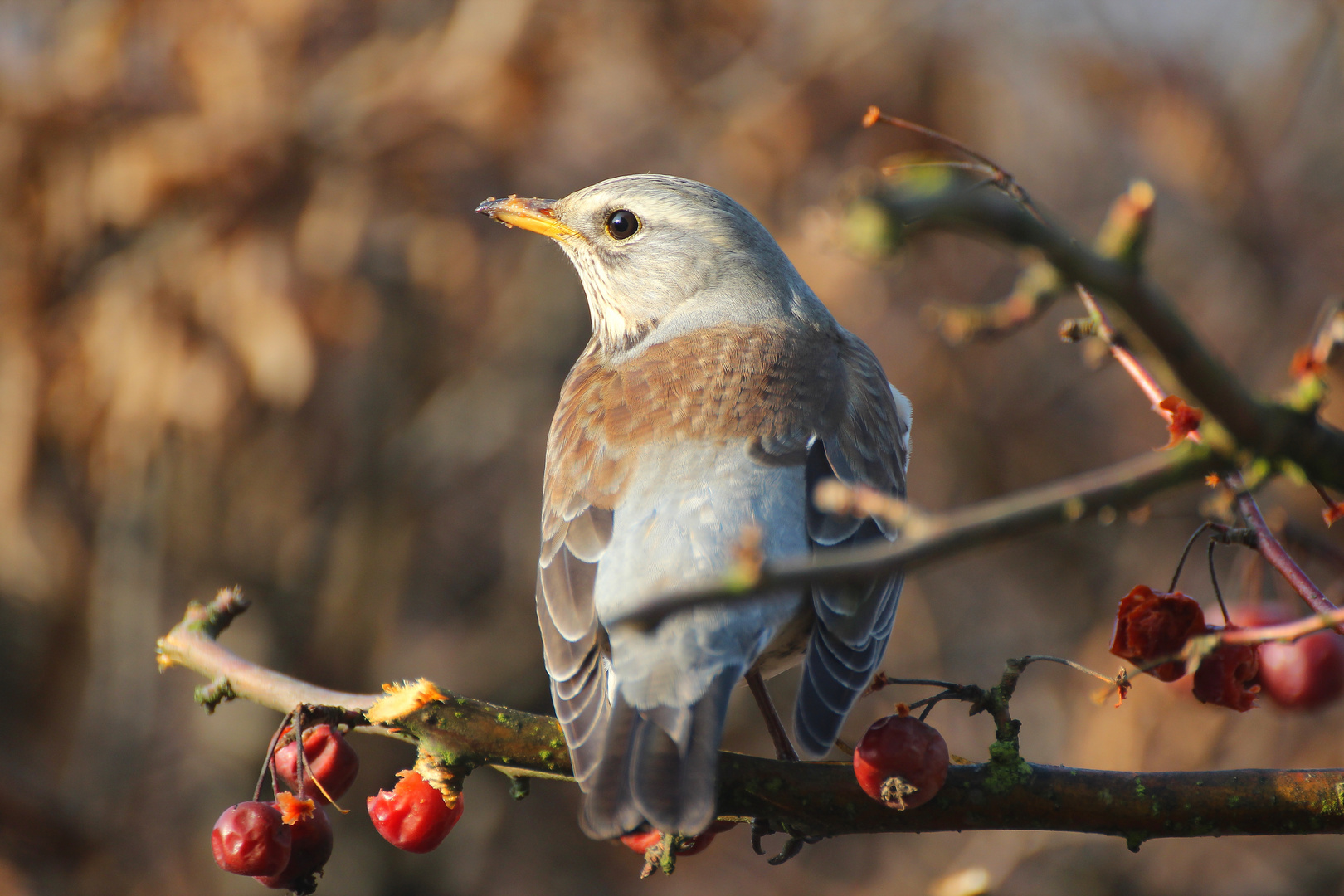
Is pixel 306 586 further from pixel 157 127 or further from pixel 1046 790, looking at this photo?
pixel 1046 790

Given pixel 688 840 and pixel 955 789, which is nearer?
pixel 955 789

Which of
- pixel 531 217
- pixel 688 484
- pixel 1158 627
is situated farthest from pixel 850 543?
pixel 531 217

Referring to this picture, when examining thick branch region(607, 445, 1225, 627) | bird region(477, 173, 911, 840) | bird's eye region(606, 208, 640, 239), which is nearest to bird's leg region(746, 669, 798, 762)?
bird region(477, 173, 911, 840)

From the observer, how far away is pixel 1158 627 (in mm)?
2012

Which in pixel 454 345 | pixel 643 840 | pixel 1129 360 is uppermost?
pixel 1129 360

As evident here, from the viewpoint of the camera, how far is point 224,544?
7.63 m

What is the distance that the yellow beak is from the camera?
402cm

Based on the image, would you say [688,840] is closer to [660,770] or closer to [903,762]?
[660,770]

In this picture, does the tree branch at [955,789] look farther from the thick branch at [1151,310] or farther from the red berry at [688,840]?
the thick branch at [1151,310]

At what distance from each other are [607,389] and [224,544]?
5.23m

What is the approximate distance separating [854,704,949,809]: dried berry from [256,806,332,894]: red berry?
1032mm

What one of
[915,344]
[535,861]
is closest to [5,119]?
[915,344]

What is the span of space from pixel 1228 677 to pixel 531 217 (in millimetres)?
2818

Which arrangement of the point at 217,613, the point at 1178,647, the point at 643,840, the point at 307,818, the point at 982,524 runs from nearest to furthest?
the point at 982,524 < the point at 1178,647 < the point at 307,818 < the point at 643,840 < the point at 217,613
